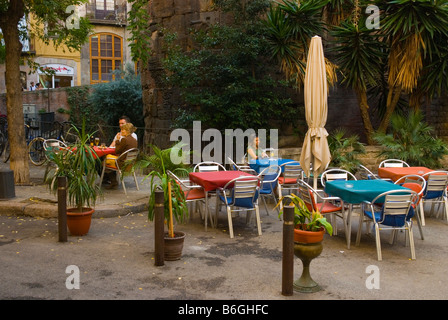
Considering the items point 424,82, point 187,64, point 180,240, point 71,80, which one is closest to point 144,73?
point 187,64

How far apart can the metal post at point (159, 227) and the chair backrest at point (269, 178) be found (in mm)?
3033

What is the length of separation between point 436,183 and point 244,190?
313cm

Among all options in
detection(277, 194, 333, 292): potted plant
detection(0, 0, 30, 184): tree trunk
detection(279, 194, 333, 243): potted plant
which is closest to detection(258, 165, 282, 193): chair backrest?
detection(279, 194, 333, 243): potted plant

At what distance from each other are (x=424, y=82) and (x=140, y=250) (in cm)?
→ 939

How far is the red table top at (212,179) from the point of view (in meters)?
7.32

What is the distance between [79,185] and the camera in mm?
6730

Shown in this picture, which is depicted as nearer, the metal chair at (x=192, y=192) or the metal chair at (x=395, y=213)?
the metal chair at (x=395, y=213)

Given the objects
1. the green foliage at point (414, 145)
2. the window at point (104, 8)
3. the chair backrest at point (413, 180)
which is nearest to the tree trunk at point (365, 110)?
the green foliage at point (414, 145)

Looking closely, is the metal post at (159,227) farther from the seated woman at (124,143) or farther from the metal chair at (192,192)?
the seated woman at (124,143)

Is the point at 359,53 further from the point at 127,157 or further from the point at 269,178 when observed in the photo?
the point at 127,157

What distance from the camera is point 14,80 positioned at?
968 cm

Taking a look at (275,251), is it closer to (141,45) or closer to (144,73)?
(141,45)

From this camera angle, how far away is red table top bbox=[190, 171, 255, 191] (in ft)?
24.0

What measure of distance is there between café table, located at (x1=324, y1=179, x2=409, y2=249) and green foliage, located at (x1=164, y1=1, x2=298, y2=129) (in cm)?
586
